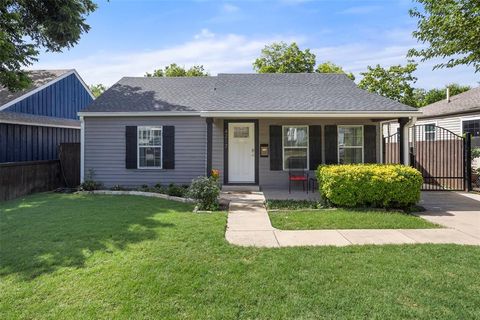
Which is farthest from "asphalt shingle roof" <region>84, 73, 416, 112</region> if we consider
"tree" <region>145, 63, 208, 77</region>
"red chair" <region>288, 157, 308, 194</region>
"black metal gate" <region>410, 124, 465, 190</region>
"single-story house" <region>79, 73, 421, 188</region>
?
"tree" <region>145, 63, 208, 77</region>

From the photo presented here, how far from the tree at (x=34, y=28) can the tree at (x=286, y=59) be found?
1795 cm

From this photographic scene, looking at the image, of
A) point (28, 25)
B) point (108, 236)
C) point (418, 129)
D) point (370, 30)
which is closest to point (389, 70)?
point (418, 129)

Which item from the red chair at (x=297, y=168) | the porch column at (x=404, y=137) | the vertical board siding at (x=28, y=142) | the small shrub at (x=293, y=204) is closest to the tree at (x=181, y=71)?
the vertical board siding at (x=28, y=142)

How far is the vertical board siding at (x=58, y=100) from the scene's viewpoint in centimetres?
1327

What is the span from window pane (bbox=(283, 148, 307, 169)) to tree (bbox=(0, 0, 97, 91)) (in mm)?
8717

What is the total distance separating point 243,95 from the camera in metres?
11.1

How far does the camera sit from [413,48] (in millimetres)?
9703

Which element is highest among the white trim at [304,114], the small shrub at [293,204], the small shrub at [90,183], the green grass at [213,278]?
the white trim at [304,114]

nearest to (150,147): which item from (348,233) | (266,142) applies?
(266,142)

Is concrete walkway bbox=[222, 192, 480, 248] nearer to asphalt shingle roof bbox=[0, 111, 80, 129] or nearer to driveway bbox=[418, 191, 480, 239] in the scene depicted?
driveway bbox=[418, 191, 480, 239]

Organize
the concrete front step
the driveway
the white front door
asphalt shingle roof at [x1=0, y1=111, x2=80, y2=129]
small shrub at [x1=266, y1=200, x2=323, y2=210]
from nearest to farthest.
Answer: the driveway → small shrub at [x1=266, y1=200, x2=323, y2=210] → the concrete front step → the white front door → asphalt shingle roof at [x1=0, y1=111, x2=80, y2=129]

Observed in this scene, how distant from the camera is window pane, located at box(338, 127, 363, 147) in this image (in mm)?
10828

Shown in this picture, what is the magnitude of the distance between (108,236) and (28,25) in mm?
10284

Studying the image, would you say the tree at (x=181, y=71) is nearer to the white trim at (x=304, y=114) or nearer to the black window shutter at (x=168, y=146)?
the black window shutter at (x=168, y=146)
